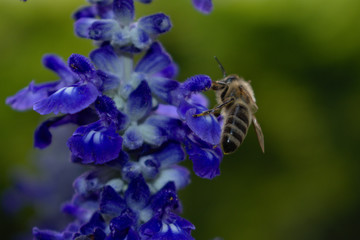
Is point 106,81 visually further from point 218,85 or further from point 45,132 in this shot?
point 218,85

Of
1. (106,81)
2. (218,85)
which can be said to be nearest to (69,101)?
(106,81)

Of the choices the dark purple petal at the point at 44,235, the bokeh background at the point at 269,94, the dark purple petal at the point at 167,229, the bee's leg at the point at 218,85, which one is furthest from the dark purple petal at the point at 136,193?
the bokeh background at the point at 269,94

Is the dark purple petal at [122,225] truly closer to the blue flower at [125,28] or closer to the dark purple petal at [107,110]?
the dark purple petal at [107,110]

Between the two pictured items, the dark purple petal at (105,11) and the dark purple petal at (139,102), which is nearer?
the dark purple petal at (139,102)

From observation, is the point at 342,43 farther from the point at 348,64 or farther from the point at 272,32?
the point at 272,32

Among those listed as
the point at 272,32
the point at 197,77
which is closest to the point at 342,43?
the point at 272,32
